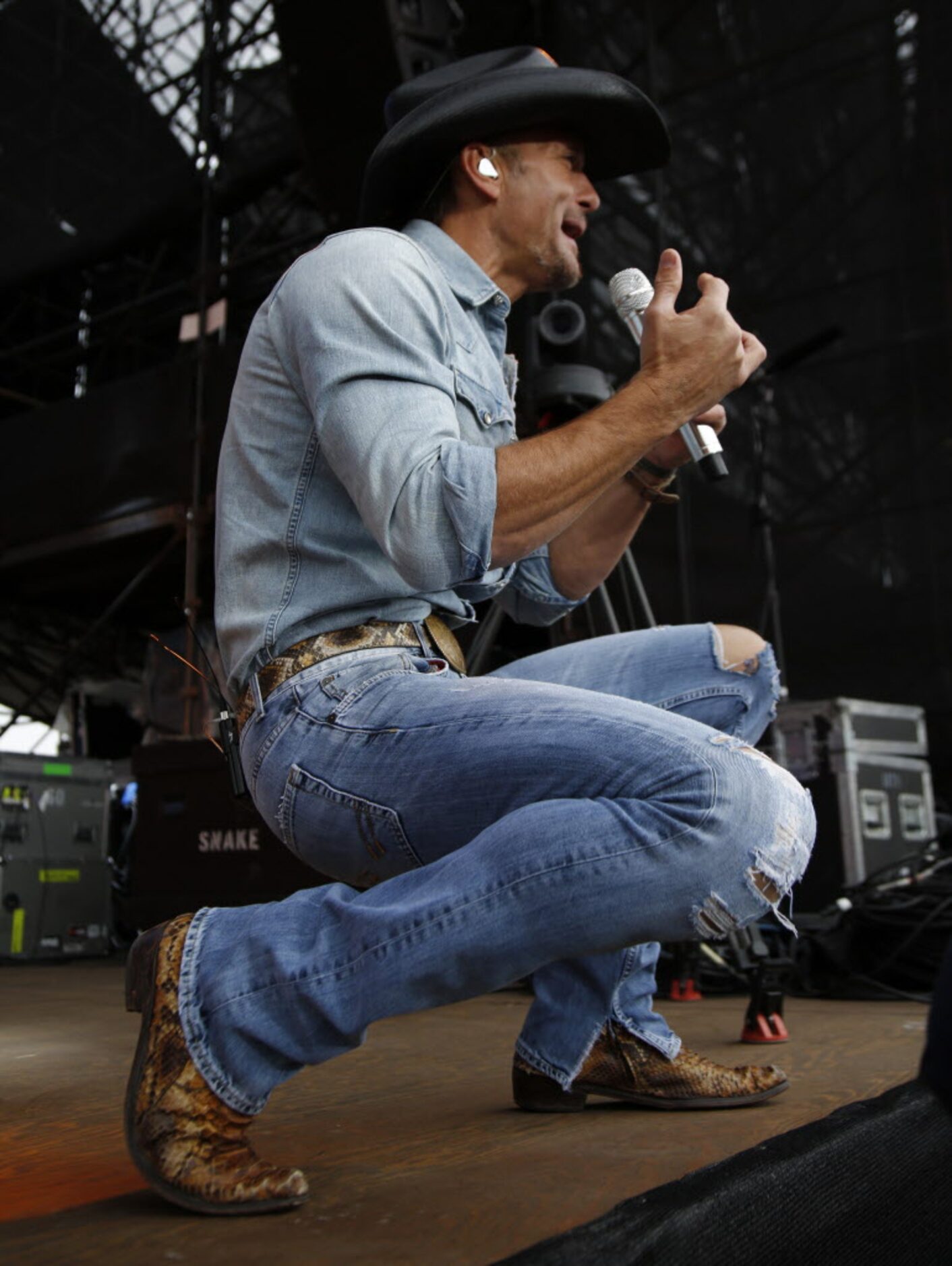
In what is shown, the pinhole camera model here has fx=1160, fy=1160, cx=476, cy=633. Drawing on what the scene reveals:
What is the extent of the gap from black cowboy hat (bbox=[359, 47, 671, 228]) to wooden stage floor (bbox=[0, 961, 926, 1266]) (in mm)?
1139

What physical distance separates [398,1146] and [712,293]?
0.95 m

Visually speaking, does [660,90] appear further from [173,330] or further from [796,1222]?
[796,1222]

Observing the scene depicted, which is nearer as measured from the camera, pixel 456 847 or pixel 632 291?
pixel 456 847

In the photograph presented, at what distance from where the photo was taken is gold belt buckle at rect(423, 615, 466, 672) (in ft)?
4.20

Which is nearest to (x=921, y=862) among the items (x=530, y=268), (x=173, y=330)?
(x=530, y=268)

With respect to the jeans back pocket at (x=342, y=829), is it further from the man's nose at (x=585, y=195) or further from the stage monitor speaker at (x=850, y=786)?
the stage monitor speaker at (x=850, y=786)

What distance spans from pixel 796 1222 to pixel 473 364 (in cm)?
93

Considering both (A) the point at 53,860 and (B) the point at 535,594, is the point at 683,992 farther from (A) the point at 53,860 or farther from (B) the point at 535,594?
(A) the point at 53,860

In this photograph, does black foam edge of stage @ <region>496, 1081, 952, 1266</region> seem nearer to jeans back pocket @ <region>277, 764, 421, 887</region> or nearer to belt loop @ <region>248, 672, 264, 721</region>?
jeans back pocket @ <region>277, 764, 421, 887</region>

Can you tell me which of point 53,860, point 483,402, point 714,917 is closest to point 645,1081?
point 714,917

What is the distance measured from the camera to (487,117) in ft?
4.63

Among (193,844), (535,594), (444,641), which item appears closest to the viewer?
(444,641)

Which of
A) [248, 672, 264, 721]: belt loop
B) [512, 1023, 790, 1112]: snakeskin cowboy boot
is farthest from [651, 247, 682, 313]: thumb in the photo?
[512, 1023, 790, 1112]: snakeskin cowboy boot

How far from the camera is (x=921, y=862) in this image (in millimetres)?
3316
